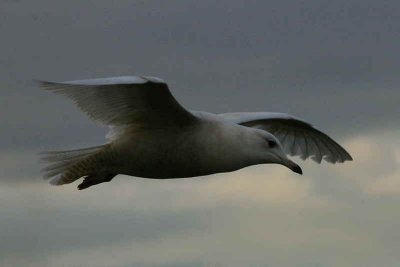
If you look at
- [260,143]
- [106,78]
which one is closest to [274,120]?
[260,143]

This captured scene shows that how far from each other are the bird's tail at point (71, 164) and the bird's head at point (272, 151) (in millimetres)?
2180

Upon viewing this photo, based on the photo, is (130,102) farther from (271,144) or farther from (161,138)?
(271,144)

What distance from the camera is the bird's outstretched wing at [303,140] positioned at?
20.8 m

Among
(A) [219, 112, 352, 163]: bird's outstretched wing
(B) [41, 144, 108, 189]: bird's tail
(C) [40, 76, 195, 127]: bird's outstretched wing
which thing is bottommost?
(B) [41, 144, 108, 189]: bird's tail

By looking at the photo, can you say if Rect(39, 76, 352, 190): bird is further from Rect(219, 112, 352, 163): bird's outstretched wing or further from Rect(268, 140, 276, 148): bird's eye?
Rect(219, 112, 352, 163): bird's outstretched wing

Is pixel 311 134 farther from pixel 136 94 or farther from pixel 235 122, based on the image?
pixel 136 94

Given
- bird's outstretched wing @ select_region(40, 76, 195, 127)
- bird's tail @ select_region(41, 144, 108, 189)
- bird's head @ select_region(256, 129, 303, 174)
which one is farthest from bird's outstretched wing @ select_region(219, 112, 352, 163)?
bird's outstretched wing @ select_region(40, 76, 195, 127)

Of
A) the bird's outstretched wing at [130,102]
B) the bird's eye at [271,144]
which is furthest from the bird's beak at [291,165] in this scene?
the bird's outstretched wing at [130,102]

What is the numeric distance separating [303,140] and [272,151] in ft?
13.1

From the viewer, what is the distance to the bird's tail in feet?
58.0

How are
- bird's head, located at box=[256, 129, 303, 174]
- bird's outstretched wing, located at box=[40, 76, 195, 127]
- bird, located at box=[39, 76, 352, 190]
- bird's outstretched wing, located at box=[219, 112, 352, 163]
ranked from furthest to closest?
bird's outstretched wing, located at box=[219, 112, 352, 163] → bird's head, located at box=[256, 129, 303, 174] → bird, located at box=[39, 76, 352, 190] → bird's outstretched wing, located at box=[40, 76, 195, 127]

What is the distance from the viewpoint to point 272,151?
17375 mm

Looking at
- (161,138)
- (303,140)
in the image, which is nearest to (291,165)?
(161,138)

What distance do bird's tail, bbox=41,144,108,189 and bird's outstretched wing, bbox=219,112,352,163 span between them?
142 inches
